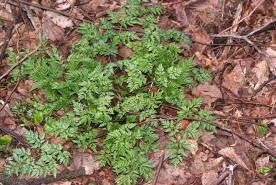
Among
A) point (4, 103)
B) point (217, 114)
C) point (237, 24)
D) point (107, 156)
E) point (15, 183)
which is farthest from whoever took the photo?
point (237, 24)

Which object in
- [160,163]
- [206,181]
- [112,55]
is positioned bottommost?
[206,181]

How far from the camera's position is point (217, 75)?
4449 millimetres

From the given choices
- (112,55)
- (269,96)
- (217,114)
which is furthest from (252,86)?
(112,55)

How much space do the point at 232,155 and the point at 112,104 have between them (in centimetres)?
184

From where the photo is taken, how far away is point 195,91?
167 inches

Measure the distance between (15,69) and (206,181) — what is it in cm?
309

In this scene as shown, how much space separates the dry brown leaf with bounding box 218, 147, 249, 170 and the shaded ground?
0.04ft

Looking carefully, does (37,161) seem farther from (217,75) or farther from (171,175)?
(217,75)

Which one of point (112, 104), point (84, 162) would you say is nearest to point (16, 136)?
point (84, 162)

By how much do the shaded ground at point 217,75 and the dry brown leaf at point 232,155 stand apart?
0.01 meters

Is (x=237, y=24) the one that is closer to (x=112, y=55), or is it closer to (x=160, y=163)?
(x=112, y=55)

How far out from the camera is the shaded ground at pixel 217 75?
370 centimetres

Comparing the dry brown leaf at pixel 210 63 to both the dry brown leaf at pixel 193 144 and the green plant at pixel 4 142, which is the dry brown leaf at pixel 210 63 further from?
the green plant at pixel 4 142

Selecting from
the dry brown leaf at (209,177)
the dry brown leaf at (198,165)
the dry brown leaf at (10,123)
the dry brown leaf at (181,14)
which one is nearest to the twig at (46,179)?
the dry brown leaf at (10,123)
